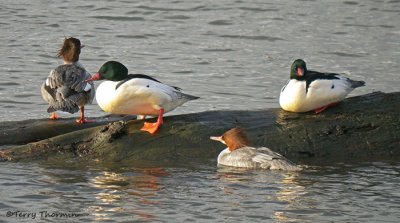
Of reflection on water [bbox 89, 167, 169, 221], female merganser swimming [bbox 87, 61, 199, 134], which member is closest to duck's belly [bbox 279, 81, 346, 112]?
female merganser swimming [bbox 87, 61, 199, 134]

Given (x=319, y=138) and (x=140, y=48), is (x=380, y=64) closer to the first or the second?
(x=140, y=48)

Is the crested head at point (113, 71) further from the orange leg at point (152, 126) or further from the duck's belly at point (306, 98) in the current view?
the duck's belly at point (306, 98)

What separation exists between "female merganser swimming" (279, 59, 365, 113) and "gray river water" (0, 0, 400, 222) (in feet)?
2.34

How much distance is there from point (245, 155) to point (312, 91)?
1.01 meters

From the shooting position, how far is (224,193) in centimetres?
870

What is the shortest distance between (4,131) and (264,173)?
2887 millimetres

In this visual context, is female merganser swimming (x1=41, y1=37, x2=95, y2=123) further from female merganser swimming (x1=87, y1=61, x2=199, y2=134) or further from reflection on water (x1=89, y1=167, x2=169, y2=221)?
reflection on water (x1=89, y1=167, x2=169, y2=221)

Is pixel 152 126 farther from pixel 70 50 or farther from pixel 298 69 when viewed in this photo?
pixel 70 50

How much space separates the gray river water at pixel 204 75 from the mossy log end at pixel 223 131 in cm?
15

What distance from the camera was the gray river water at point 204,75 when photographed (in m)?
8.28

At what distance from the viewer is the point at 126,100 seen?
9.82 meters

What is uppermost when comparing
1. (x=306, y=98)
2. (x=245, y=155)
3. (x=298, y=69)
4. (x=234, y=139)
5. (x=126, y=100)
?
(x=298, y=69)

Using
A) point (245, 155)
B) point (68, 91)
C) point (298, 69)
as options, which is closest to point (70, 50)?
point (68, 91)

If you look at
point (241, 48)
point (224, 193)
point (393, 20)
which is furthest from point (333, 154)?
point (393, 20)
